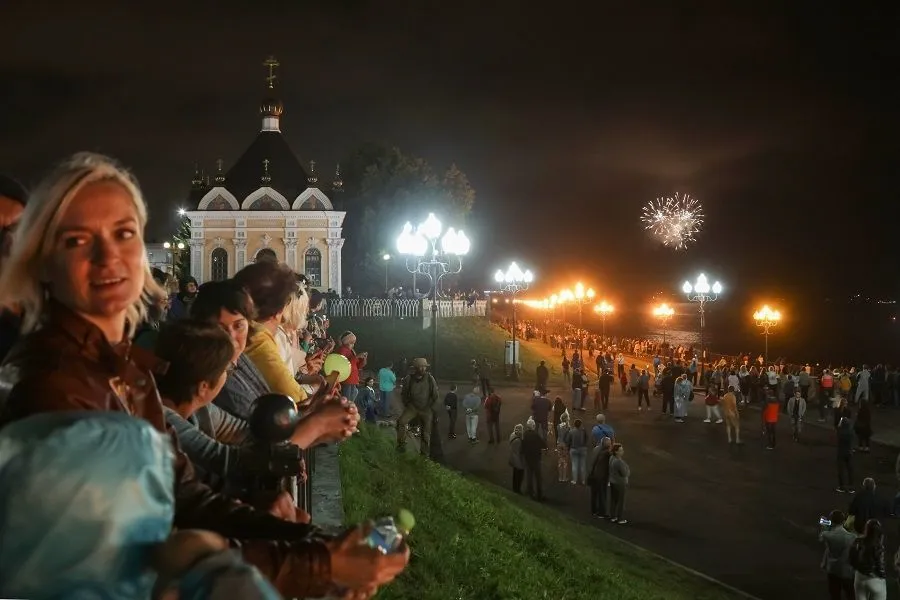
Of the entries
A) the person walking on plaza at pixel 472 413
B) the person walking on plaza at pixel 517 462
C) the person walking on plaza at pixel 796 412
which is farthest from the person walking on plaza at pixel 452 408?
the person walking on plaza at pixel 796 412

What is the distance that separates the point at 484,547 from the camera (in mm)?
8453

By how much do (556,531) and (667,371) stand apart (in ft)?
47.9

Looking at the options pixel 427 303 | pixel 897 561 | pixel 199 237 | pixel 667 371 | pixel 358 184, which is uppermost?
pixel 358 184

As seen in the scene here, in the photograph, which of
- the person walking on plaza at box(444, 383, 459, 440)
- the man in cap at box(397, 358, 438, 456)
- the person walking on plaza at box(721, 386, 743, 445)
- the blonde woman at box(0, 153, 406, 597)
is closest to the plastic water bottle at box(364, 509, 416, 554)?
the blonde woman at box(0, 153, 406, 597)

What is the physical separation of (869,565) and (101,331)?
999cm

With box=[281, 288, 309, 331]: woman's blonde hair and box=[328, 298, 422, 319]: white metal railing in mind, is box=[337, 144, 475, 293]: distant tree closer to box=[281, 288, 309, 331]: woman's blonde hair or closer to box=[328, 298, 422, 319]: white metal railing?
box=[328, 298, 422, 319]: white metal railing

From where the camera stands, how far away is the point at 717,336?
308ft

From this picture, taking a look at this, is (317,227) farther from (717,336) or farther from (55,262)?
(717,336)

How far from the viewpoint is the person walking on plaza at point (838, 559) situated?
9938 millimetres

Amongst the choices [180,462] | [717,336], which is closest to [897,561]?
[180,462]

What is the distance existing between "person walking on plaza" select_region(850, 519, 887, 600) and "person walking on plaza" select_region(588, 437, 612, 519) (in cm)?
506

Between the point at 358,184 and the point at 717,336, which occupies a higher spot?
the point at 358,184

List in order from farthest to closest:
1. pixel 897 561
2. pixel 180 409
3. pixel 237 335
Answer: pixel 897 561 < pixel 237 335 < pixel 180 409

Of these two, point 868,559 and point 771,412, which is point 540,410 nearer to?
point 771,412
